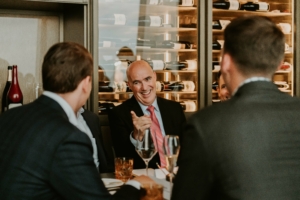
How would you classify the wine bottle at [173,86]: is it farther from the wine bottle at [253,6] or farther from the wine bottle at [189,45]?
the wine bottle at [253,6]

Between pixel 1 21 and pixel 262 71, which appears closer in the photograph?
pixel 262 71

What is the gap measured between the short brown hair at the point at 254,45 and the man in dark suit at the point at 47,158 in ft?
1.76

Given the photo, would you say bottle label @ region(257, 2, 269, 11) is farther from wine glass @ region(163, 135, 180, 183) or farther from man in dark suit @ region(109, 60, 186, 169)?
wine glass @ region(163, 135, 180, 183)

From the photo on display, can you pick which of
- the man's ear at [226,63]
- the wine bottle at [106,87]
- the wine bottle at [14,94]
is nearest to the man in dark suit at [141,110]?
the wine bottle at [106,87]

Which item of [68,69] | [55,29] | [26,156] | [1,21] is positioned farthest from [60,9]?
[26,156]

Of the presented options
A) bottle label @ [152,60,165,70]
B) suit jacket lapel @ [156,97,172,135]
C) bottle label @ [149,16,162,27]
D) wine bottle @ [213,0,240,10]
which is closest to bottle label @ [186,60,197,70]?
bottle label @ [152,60,165,70]

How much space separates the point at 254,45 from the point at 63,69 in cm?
67

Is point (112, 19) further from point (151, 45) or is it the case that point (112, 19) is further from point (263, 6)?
point (263, 6)

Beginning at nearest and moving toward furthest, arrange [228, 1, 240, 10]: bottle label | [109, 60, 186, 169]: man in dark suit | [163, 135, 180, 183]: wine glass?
[163, 135, 180, 183]: wine glass, [109, 60, 186, 169]: man in dark suit, [228, 1, 240, 10]: bottle label

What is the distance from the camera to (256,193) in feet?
3.76

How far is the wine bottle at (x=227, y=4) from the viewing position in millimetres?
3871

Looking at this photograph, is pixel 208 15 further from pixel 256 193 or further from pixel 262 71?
pixel 256 193

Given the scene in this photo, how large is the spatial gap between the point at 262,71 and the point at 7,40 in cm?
265

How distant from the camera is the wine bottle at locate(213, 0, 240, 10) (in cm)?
387
